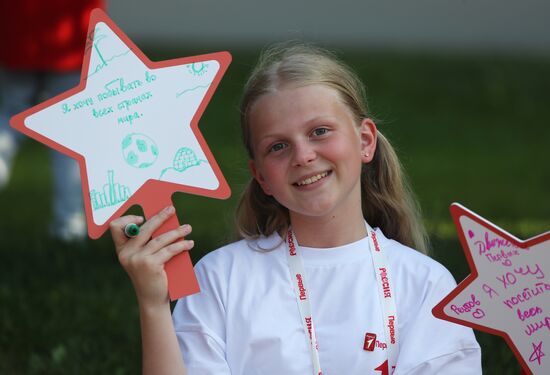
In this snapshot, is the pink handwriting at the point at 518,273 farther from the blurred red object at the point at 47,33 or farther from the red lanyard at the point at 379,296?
the blurred red object at the point at 47,33

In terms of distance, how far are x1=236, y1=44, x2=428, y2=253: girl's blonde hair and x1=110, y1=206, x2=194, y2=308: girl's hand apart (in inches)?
18.7

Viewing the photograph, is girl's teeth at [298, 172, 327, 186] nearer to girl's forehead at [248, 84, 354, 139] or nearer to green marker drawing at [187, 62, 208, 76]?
girl's forehead at [248, 84, 354, 139]

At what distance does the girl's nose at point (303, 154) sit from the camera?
254 centimetres

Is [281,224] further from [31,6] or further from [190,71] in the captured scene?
[31,6]

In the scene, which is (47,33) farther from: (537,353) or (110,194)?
(537,353)

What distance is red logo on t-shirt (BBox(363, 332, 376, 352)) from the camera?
2.52 meters

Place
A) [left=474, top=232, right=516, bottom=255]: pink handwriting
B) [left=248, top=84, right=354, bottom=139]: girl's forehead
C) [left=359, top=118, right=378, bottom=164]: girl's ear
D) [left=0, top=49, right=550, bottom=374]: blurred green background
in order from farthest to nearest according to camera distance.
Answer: [left=0, top=49, right=550, bottom=374]: blurred green background, [left=359, top=118, right=378, bottom=164]: girl's ear, [left=248, top=84, right=354, bottom=139]: girl's forehead, [left=474, top=232, right=516, bottom=255]: pink handwriting

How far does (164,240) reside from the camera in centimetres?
241

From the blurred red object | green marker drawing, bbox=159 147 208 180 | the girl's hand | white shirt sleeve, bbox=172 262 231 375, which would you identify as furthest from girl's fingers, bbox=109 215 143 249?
the blurred red object

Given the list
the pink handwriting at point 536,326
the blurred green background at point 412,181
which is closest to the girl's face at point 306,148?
the blurred green background at point 412,181

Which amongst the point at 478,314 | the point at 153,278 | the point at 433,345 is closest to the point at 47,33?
the point at 153,278

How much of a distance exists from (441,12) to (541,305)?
10.7m

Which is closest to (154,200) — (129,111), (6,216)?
(129,111)

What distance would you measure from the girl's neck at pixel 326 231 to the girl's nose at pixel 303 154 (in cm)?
24
